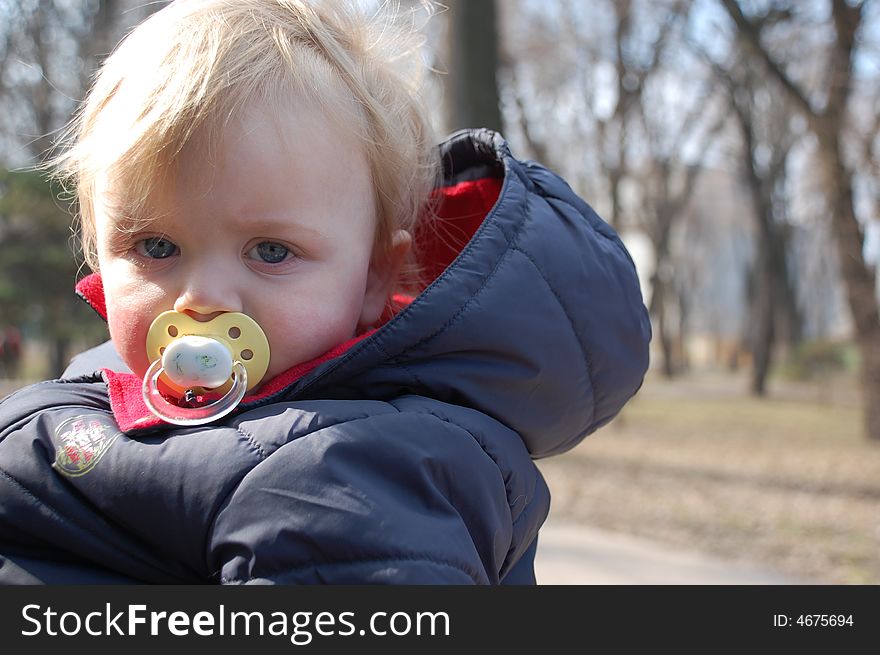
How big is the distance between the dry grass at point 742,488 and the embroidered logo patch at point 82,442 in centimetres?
462

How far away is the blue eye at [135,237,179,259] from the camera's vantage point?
1.21 metres

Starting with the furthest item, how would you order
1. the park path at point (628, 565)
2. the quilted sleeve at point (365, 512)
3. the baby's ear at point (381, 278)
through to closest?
the park path at point (628, 565), the baby's ear at point (381, 278), the quilted sleeve at point (365, 512)

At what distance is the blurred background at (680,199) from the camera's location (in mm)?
5773

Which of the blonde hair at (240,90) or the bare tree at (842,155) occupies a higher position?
the bare tree at (842,155)

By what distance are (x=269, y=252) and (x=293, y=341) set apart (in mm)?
133

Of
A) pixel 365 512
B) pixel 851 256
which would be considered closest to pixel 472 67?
pixel 365 512

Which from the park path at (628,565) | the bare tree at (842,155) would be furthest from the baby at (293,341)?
the bare tree at (842,155)

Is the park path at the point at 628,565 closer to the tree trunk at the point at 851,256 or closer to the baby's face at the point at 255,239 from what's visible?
the baby's face at the point at 255,239

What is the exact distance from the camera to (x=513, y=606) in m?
1.07

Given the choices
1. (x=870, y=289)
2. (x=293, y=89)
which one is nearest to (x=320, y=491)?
(x=293, y=89)

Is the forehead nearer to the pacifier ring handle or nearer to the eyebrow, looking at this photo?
the eyebrow

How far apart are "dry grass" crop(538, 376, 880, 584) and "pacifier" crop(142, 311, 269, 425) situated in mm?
4522

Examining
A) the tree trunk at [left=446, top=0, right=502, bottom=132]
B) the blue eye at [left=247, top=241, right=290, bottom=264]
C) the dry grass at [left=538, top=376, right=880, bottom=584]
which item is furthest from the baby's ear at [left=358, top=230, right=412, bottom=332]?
the dry grass at [left=538, top=376, right=880, bottom=584]

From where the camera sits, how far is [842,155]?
9.77 meters
